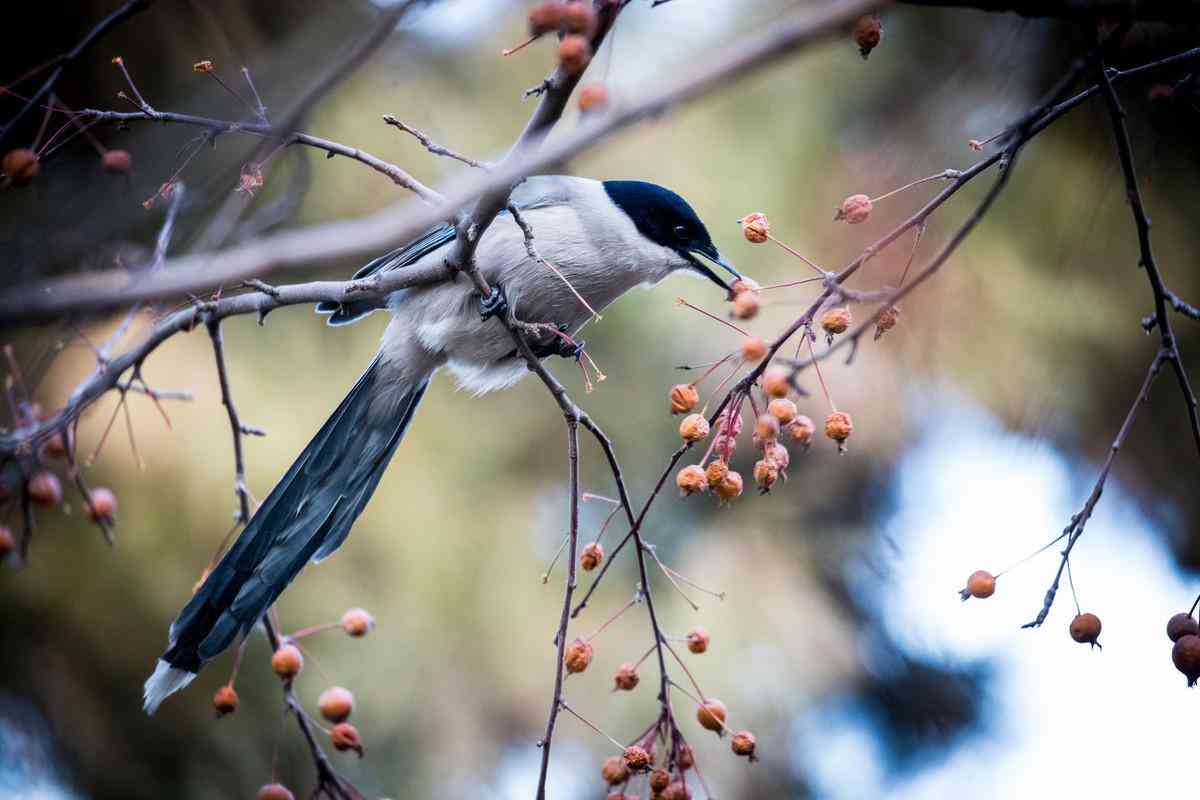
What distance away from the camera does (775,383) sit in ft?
4.19

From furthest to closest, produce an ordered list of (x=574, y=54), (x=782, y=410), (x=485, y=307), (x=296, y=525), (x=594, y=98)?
(x=485, y=307) < (x=296, y=525) < (x=782, y=410) < (x=594, y=98) < (x=574, y=54)

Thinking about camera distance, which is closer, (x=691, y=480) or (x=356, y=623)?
(x=691, y=480)

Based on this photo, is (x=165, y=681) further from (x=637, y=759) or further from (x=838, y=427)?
(x=838, y=427)

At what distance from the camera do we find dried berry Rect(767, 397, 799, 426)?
141cm

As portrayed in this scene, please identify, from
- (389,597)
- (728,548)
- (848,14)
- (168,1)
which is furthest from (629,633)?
(848,14)

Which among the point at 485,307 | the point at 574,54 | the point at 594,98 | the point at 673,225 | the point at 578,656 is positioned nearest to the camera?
the point at 574,54

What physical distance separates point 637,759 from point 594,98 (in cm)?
89

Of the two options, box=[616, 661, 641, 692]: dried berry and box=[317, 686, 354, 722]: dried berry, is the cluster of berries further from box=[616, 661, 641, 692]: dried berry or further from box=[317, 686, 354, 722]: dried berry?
box=[616, 661, 641, 692]: dried berry

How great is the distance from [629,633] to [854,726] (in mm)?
780

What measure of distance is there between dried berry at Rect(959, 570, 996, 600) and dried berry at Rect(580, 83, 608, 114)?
0.80 m

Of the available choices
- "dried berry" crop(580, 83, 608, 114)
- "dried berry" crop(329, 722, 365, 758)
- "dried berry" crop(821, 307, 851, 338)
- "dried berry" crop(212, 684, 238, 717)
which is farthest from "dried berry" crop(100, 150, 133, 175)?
"dried berry" crop(821, 307, 851, 338)

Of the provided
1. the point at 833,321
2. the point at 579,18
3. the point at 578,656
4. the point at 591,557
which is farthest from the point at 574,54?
the point at 578,656

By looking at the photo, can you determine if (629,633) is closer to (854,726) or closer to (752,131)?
(854,726)

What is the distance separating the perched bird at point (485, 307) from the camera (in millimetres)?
2059
